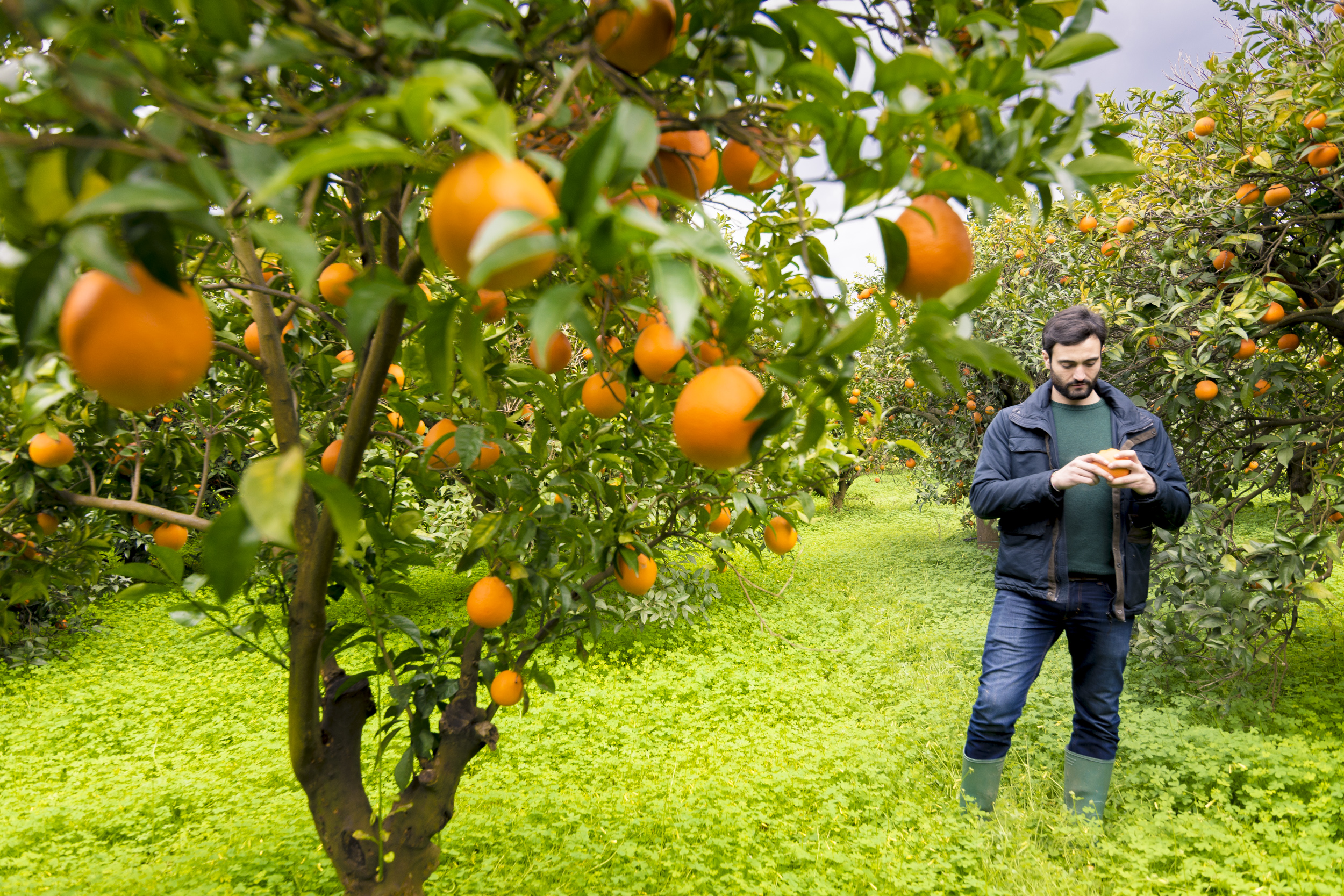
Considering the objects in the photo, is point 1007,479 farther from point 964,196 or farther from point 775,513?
point 964,196

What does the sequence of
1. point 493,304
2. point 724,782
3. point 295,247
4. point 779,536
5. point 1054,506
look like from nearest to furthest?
point 295,247, point 493,304, point 779,536, point 1054,506, point 724,782

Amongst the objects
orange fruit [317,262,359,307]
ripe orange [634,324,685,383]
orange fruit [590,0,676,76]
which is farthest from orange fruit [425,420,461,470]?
orange fruit [590,0,676,76]

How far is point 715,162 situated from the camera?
0.98 m

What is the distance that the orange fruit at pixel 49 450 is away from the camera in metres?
1.86

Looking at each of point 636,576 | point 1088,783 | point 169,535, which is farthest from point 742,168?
point 1088,783

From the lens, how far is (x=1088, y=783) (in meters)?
2.80

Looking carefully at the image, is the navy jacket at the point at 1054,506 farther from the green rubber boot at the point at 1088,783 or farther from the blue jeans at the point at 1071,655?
the green rubber boot at the point at 1088,783

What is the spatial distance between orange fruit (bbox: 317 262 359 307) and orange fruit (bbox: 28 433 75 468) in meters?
1.01

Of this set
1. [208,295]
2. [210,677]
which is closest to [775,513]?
[208,295]

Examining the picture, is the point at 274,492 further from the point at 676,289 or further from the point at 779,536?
the point at 779,536

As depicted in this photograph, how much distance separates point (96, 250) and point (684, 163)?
22.5 inches

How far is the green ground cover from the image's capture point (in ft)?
8.58

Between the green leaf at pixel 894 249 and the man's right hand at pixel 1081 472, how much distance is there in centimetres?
192

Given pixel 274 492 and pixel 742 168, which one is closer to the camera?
pixel 274 492
